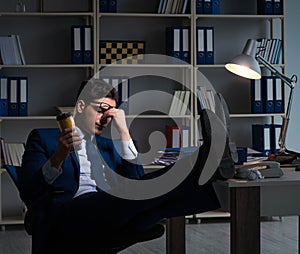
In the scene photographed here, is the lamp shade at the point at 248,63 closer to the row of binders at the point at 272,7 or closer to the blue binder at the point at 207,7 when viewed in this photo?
the blue binder at the point at 207,7

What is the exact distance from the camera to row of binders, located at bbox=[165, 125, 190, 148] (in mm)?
5973

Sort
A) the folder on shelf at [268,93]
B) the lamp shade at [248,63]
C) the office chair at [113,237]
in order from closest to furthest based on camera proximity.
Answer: the office chair at [113,237]
the lamp shade at [248,63]
the folder on shelf at [268,93]

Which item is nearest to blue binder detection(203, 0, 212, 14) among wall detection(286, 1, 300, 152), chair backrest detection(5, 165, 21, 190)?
wall detection(286, 1, 300, 152)

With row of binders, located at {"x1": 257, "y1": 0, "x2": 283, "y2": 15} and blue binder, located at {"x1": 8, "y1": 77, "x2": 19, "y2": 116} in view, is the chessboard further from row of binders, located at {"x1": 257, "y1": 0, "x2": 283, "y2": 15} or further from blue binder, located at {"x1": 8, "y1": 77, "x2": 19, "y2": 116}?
row of binders, located at {"x1": 257, "y1": 0, "x2": 283, "y2": 15}

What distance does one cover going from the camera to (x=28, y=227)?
131 inches

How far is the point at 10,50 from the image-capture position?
5715mm

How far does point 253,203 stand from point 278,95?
10.4 ft

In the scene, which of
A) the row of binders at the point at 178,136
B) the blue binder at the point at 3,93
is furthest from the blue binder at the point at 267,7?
the blue binder at the point at 3,93

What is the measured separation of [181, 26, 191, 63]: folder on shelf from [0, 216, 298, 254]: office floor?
1384 millimetres

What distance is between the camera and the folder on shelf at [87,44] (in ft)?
19.0

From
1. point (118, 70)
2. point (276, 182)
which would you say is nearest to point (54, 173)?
point (276, 182)

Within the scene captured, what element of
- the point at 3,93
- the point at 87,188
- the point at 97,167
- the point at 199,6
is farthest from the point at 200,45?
the point at 87,188

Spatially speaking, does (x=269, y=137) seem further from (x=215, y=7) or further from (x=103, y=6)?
(x=103, y=6)

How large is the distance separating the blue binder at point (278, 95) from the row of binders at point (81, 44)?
1.55 m
